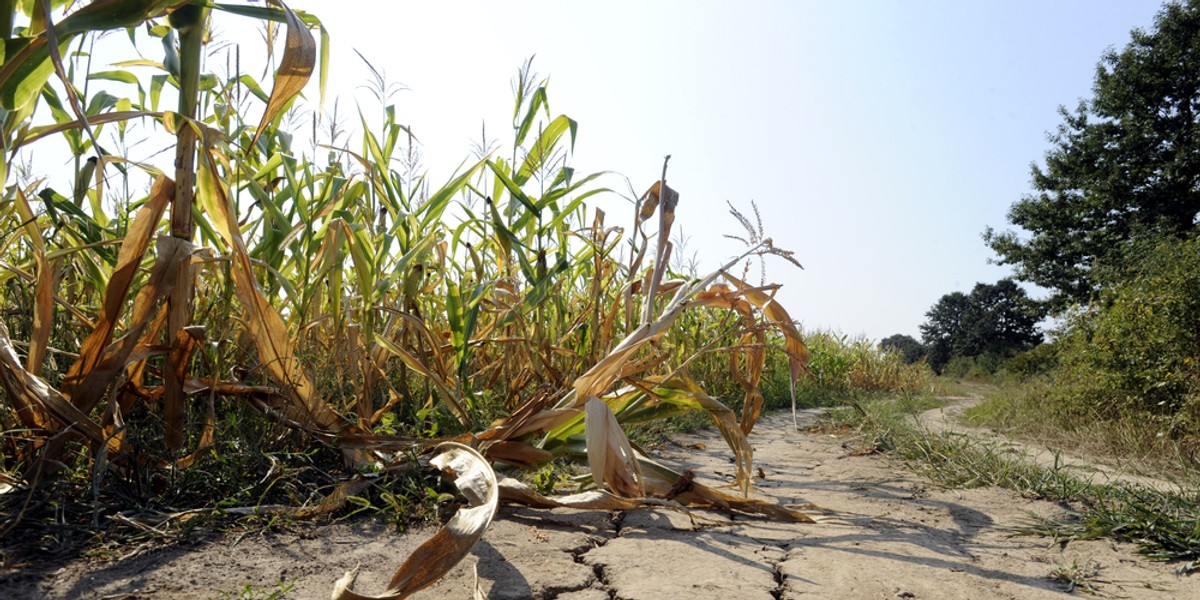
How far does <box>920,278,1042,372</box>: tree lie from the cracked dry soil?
22.3 metres

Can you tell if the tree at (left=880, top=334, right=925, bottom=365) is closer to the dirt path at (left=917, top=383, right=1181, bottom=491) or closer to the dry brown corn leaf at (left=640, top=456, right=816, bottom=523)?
the dirt path at (left=917, top=383, right=1181, bottom=491)

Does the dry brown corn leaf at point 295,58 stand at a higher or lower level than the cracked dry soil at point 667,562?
higher

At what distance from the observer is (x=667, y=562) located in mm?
1563

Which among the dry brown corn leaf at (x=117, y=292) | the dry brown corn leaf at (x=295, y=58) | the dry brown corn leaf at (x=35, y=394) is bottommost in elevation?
the dry brown corn leaf at (x=35, y=394)

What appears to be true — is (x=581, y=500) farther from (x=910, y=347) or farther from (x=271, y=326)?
(x=910, y=347)

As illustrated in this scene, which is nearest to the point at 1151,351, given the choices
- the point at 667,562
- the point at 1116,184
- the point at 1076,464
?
the point at 1076,464

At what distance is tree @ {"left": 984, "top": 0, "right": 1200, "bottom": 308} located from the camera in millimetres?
15125

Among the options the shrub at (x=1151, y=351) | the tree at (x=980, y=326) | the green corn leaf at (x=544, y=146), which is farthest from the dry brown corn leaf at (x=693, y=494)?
the tree at (x=980, y=326)

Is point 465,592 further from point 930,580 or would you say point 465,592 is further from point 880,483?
Answer: point 880,483

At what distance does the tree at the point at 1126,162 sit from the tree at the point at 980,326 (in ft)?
17.1

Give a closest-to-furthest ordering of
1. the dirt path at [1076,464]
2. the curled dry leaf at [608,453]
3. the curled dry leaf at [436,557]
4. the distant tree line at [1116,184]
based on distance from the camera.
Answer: the curled dry leaf at [436,557] < the curled dry leaf at [608,453] < the dirt path at [1076,464] < the distant tree line at [1116,184]

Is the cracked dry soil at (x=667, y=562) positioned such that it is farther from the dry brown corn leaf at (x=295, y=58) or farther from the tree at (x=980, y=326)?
the tree at (x=980, y=326)

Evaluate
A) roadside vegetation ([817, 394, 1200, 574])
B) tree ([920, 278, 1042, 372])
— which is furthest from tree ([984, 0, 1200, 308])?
roadside vegetation ([817, 394, 1200, 574])

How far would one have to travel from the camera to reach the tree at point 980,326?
2345 cm
